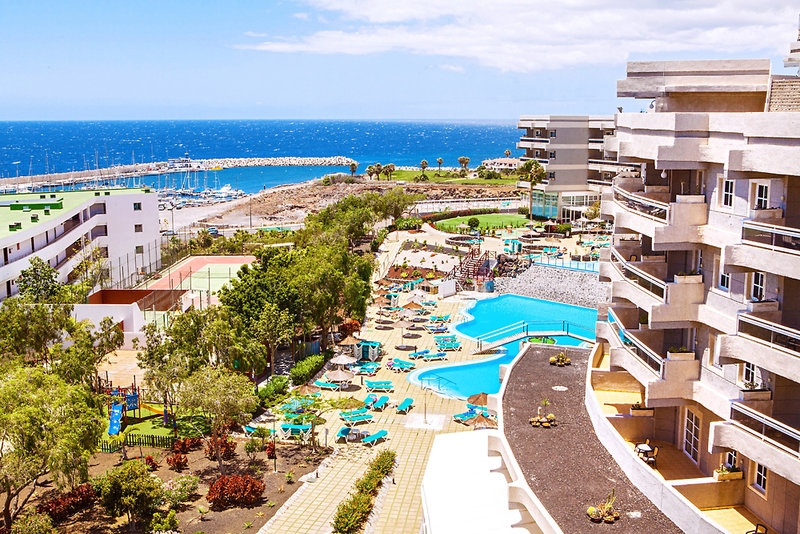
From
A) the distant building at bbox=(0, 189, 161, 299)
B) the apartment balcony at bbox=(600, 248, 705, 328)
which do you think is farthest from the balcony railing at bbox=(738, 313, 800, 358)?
the distant building at bbox=(0, 189, 161, 299)

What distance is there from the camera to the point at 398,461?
30.2 meters

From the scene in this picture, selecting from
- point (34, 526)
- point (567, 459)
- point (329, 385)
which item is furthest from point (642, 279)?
point (329, 385)

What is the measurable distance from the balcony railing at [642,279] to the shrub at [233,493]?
15.7 meters

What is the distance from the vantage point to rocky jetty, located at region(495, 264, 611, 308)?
56703mm

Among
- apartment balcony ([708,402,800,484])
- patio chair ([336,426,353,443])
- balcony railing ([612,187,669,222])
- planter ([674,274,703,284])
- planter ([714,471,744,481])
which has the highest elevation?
balcony railing ([612,187,669,222])

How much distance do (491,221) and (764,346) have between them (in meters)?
80.5

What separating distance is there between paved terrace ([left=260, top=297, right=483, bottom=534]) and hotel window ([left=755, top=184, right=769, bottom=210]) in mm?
15316

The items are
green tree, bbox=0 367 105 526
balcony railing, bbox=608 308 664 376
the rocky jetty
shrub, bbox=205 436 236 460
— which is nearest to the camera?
balcony railing, bbox=608 308 664 376

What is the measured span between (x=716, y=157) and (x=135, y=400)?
96.2 feet

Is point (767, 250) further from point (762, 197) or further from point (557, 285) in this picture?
point (557, 285)

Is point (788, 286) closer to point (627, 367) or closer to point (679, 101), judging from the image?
point (627, 367)

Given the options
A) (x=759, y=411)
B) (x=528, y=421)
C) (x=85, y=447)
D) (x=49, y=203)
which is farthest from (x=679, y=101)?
(x=49, y=203)

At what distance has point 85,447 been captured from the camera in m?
24.9

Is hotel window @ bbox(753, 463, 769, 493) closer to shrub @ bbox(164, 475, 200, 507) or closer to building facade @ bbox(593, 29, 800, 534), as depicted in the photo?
building facade @ bbox(593, 29, 800, 534)
